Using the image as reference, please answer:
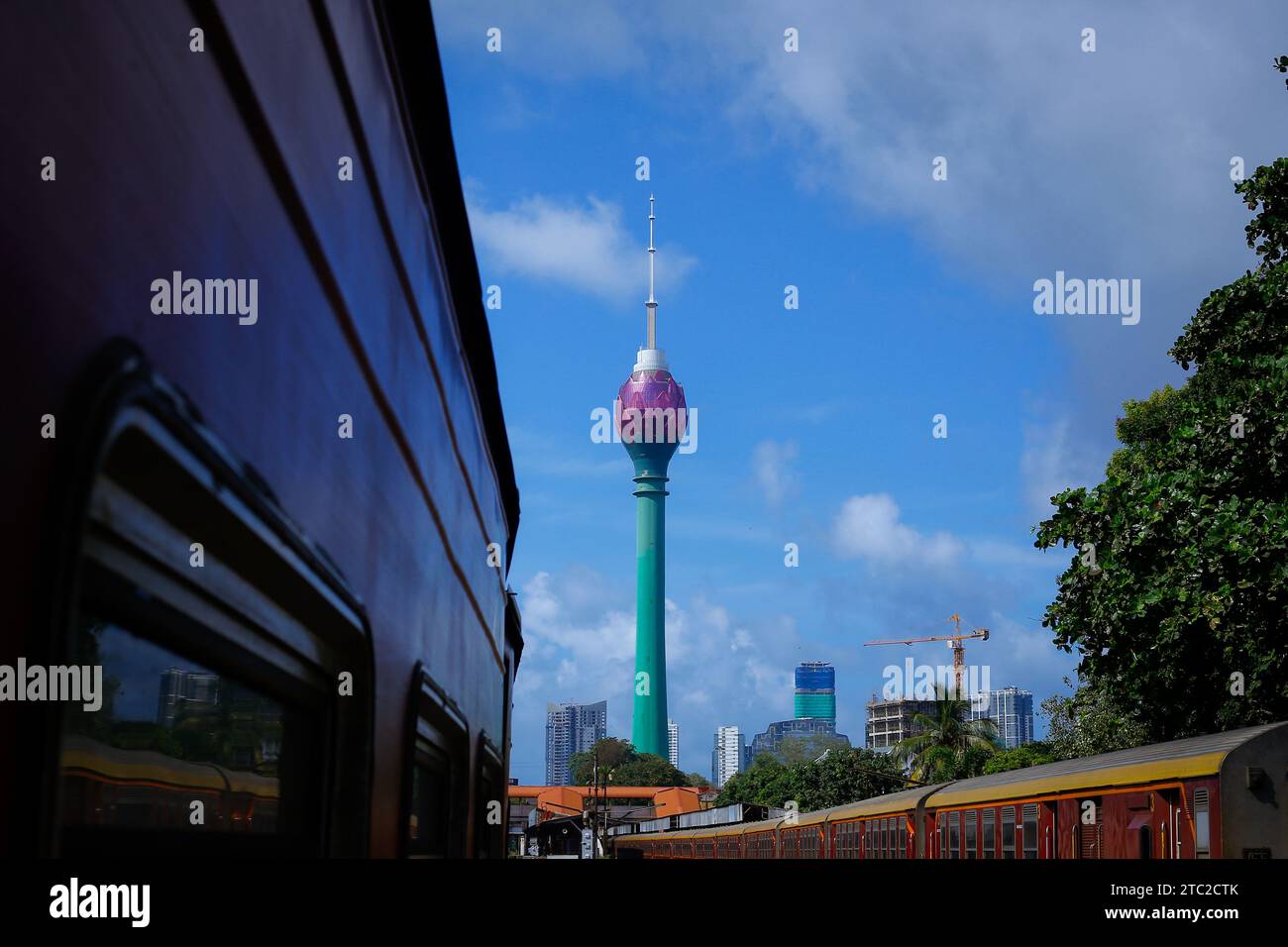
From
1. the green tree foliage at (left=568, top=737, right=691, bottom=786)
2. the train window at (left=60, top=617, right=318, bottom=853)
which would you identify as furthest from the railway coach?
the green tree foliage at (left=568, top=737, right=691, bottom=786)

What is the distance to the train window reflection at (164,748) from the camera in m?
1.82

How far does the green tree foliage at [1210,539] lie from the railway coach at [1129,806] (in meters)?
2.13

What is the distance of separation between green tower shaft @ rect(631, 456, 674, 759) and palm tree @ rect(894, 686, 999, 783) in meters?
81.3

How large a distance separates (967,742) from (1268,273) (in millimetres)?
56803

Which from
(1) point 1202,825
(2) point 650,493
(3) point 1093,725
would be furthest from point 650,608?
(1) point 1202,825

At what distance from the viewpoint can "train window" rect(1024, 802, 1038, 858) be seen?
47.0ft

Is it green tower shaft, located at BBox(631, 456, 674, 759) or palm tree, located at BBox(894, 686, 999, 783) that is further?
green tower shaft, located at BBox(631, 456, 674, 759)

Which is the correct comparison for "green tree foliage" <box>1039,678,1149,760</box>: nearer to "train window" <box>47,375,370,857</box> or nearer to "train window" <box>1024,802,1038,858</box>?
"train window" <box>1024,802,1038,858</box>

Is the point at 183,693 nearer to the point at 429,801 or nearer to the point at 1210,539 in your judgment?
the point at 429,801

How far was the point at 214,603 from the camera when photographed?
2430 mm

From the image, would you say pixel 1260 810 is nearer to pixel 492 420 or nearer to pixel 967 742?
pixel 492 420

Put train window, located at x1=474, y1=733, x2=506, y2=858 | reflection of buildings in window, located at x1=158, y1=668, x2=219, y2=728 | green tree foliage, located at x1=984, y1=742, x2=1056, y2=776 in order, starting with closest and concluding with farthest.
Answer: reflection of buildings in window, located at x1=158, y1=668, x2=219, y2=728 → train window, located at x1=474, y1=733, x2=506, y2=858 → green tree foliage, located at x1=984, y1=742, x2=1056, y2=776
